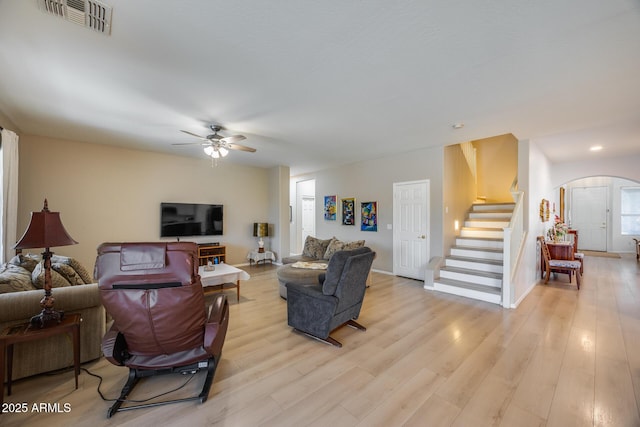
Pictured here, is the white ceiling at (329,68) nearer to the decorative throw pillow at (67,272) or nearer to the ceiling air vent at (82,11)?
the ceiling air vent at (82,11)

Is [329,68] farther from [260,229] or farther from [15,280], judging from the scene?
[260,229]

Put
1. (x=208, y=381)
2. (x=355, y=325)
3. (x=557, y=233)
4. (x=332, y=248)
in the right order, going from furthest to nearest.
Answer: (x=557, y=233) → (x=332, y=248) → (x=355, y=325) → (x=208, y=381)

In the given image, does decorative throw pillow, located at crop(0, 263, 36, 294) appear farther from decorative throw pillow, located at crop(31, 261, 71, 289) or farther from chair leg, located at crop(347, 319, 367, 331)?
chair leg, located at crop(347, 319, 367, 331)

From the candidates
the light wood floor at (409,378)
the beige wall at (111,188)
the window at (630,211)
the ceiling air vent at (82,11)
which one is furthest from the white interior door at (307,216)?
the window at (630,211)

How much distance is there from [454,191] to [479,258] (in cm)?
146

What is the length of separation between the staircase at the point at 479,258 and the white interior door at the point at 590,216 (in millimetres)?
5968

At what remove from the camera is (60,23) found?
1850 mm

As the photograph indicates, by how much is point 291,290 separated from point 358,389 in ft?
4.22

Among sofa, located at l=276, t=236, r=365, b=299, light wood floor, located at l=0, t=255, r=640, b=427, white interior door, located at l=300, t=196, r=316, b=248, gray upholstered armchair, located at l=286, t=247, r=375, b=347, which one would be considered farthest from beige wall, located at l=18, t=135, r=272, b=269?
gray upholstered armchair, located at l=286, t=247, r=375, b=347

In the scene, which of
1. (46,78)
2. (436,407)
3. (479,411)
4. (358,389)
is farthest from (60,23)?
(479,411)

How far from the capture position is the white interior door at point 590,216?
886 cm

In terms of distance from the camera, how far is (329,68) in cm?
242

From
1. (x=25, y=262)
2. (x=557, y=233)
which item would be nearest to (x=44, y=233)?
(x=25, y=262)

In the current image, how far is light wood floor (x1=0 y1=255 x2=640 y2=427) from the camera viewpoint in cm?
177
